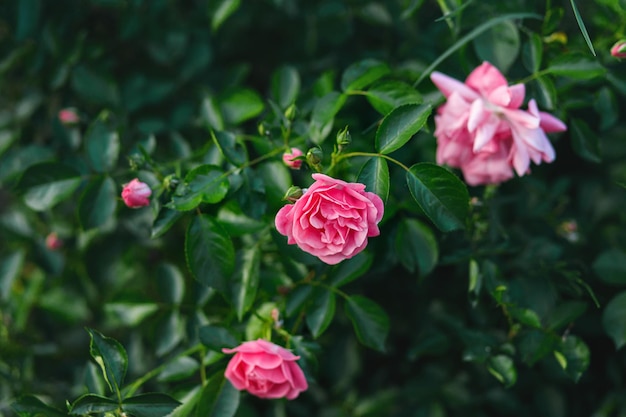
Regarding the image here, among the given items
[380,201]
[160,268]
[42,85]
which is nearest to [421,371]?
[160,268]

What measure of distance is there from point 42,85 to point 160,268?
29.2 inches

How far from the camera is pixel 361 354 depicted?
1.88 m

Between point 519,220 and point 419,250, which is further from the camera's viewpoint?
point 519,220

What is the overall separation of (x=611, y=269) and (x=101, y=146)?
1.22 metres

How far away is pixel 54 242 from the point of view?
1.76 meters

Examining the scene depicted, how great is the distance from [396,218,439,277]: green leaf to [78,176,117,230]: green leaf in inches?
25.1

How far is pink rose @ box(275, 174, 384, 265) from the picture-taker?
96 centimetres

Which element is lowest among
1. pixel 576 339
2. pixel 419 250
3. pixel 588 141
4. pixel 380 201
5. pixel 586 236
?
pixel 586 236

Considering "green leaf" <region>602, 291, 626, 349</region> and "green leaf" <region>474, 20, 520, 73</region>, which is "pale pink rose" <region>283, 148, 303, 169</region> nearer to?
"green leaf" <region>474, 20, 520, 73</region>

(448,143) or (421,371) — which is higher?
(448,143)

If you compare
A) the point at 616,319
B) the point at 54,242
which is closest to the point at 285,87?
the point at 54,242

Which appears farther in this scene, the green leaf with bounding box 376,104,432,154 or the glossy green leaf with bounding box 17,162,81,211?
the glossy green leaf with bounding box 17,162,81,211

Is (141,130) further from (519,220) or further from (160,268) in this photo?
(519,220)

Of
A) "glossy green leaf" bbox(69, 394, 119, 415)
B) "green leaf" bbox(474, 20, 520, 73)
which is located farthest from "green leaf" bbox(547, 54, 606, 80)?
"glossy green leaf" bbox(69, 394, 119, 415)
